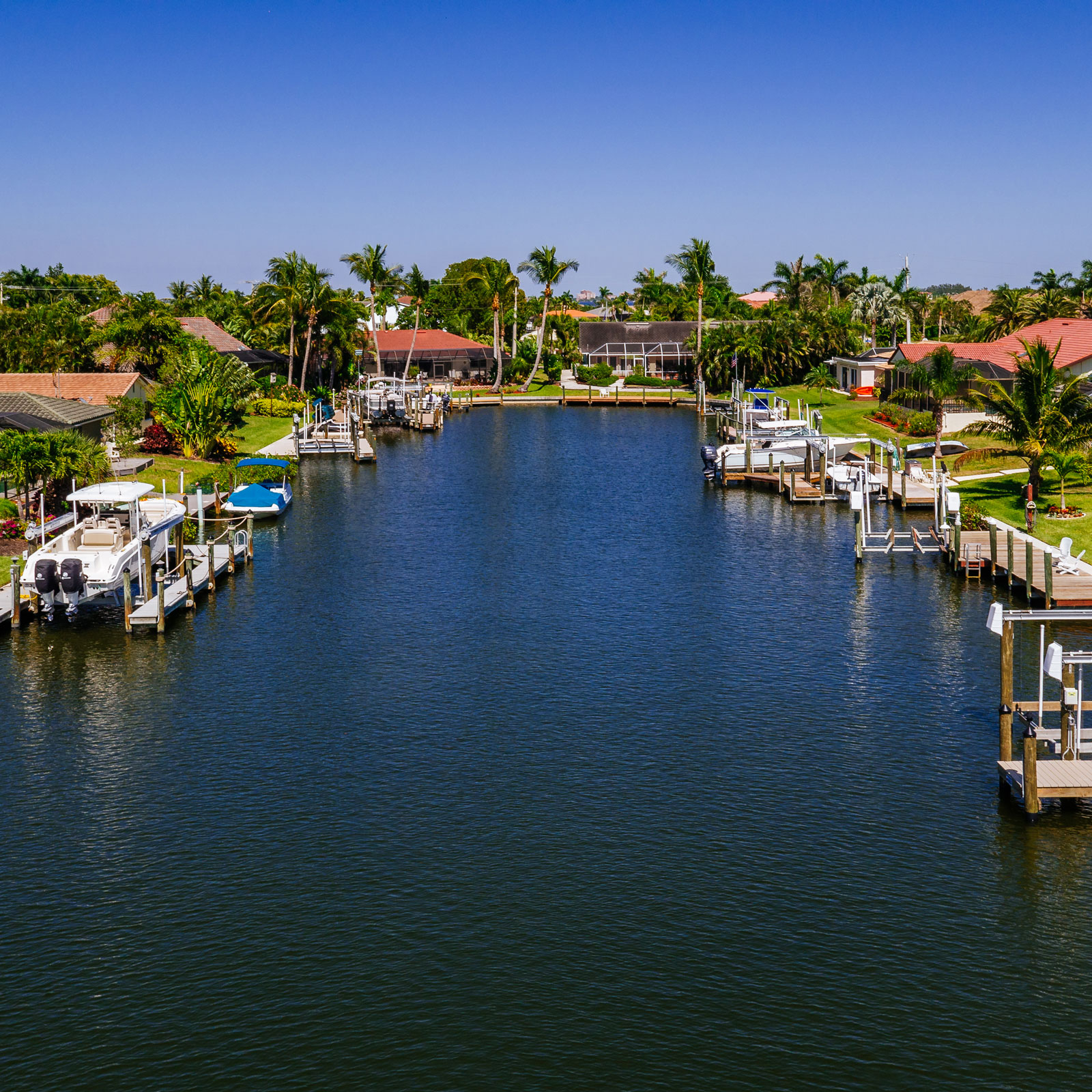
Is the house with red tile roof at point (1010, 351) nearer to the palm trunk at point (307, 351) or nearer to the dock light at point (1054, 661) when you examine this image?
the palm trunk at point (307, 351)

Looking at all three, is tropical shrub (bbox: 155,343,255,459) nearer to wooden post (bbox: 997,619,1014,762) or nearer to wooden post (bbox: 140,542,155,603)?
wooden post (bbox: 140,542,155,603)

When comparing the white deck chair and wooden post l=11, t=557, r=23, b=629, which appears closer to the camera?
wooden post l=11, t=557, r=23, b=629

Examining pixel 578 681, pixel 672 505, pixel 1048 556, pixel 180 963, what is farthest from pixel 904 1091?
pixel 672 505

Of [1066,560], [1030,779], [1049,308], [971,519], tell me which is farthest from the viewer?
[1049,308]

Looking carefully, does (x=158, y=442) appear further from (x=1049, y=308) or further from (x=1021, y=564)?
(x=1049, y=308)

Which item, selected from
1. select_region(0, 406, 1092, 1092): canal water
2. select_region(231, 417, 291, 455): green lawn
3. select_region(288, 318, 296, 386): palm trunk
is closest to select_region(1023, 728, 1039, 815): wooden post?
select_region(0, 406, 1092, 1092): canal water

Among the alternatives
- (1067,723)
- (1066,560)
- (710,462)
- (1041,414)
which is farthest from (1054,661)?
(710,462)
